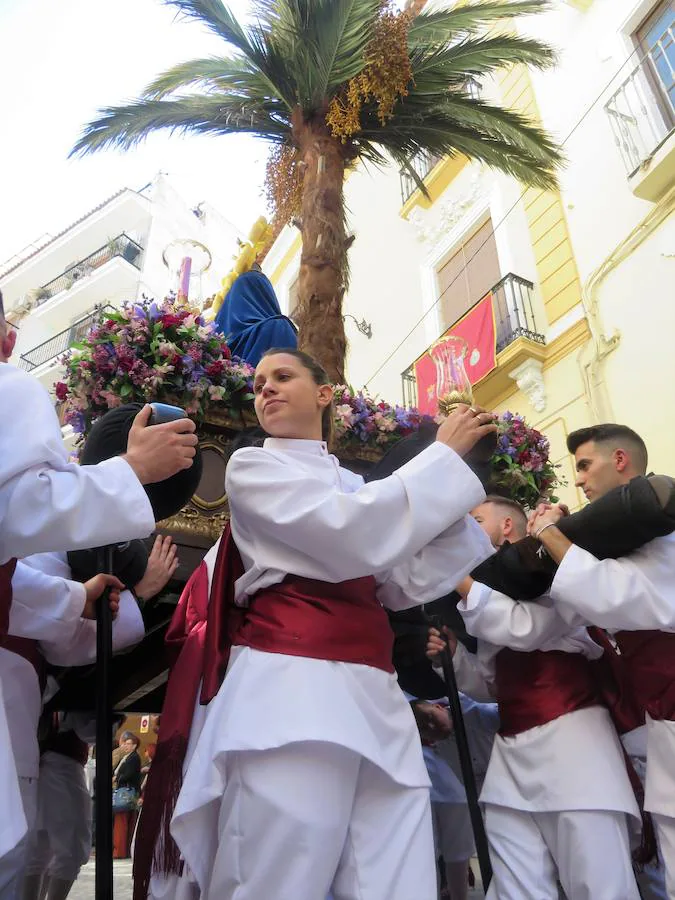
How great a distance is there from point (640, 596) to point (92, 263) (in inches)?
884

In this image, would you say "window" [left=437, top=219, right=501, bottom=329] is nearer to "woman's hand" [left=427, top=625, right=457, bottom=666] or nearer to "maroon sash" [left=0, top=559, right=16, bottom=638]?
"woman's hand" [left=427, top=625, right=457, bottom=666]

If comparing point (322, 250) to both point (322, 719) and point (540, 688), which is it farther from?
point (322, 719)

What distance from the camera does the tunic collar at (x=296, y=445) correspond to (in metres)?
1.99

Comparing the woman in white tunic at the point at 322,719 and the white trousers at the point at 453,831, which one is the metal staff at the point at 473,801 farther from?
the white trousers at the point at 453,831

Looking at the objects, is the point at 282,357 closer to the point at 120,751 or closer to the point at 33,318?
the point at 120,751

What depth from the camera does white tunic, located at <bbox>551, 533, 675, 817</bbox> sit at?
78.7 inches

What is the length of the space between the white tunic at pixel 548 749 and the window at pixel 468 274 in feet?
27.0

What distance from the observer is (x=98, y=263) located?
21656mm

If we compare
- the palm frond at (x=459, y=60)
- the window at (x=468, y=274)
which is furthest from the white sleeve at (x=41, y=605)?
the window at (x=468, y=274)

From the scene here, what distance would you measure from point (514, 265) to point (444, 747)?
731 centimetres

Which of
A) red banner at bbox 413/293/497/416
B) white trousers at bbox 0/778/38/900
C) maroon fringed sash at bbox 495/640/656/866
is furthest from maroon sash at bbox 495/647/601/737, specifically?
red banner at bbox 413/293/497/416

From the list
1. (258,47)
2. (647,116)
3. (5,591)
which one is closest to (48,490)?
(5,591)

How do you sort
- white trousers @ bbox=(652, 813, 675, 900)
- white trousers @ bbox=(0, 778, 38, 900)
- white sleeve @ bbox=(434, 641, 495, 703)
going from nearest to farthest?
white trousers @ bbox=(652, 813, 675, 900)
white trousers @ bbox=(0, 778, 38, 900)
white sleeve @ bbox=(434, 641, 495, 703)

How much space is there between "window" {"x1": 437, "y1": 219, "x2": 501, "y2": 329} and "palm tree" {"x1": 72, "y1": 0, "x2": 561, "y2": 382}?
4.16 meters
